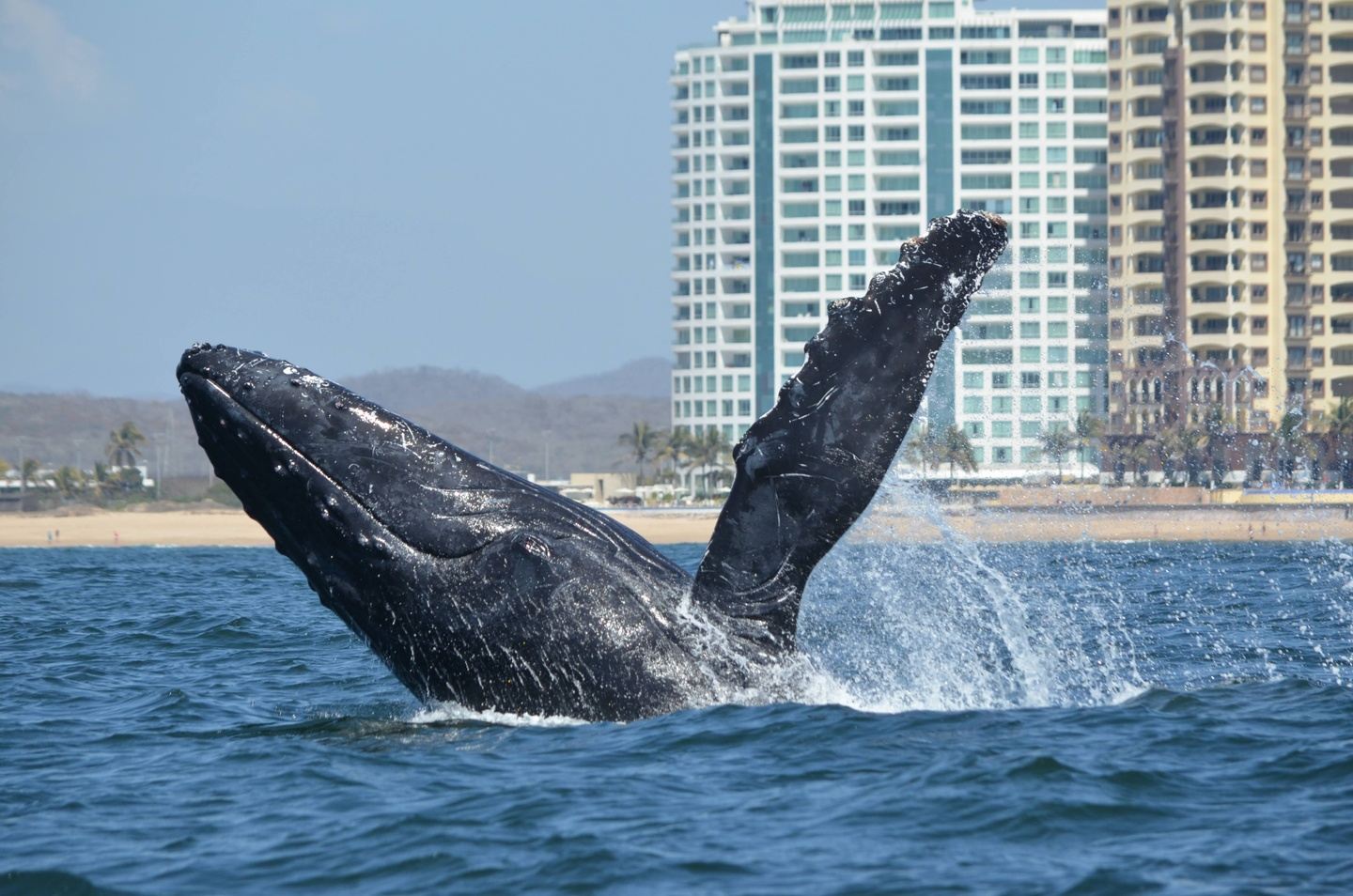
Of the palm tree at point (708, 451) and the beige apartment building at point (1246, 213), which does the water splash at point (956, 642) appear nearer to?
the beige apartment building at point (1246, 213)

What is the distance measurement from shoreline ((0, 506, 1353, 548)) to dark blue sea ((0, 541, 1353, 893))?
149 feet

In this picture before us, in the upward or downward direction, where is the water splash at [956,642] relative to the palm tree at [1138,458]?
downward

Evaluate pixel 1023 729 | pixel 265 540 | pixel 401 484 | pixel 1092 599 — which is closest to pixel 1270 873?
pixel 1023 729

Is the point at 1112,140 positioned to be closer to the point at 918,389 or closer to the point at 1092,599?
the point at 1092,599

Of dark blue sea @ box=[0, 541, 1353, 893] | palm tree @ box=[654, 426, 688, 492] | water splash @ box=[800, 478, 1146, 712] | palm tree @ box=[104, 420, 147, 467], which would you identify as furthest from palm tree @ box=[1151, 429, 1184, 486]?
dark blue sea @ box=[0, 541, 1353, 893]

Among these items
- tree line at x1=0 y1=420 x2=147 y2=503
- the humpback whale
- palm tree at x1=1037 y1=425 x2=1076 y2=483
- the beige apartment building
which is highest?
the beige apartment building

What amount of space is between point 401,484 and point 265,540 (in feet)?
222

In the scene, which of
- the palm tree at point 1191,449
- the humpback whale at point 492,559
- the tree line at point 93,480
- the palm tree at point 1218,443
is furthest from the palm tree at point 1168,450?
the humpback whale at point 492,559

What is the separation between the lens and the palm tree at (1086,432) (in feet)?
314

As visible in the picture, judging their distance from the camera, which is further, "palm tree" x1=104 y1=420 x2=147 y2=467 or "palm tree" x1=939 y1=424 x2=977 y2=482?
"palm tree" x1=104 y1=420 x2=147 y2=467

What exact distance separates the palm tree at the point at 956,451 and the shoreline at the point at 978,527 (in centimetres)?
825

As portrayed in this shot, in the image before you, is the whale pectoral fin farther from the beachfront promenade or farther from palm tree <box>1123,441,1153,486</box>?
palm tree <box>1123,441,1153,486</box>

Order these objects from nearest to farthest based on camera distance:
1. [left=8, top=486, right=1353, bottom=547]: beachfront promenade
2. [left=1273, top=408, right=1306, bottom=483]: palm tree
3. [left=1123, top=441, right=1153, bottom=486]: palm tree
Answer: [left=8, top=486, right=1353, bottom=547]: beachfront promenade, [left=1123, top=441, right=1153, bottom=486]: palm tree, [left=1273, top=408, right=1306, bottom=483]: palm tree

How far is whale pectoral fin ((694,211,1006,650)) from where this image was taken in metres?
7.77
